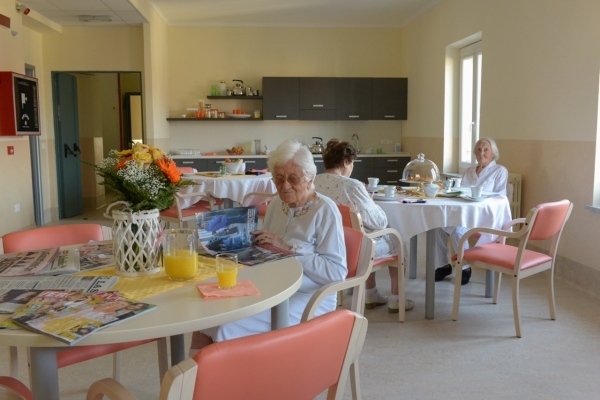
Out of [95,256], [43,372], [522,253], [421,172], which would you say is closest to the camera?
[43,372]

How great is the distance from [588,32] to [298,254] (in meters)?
3.50

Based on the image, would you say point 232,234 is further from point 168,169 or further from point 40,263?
point 40,263

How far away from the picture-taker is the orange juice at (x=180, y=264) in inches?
69.8

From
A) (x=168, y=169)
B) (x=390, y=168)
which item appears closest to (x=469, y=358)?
(x=168, y=169)

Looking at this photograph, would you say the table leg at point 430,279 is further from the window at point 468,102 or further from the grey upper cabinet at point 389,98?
the grey upper cabinet at point 389,98

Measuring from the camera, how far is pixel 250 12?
8141 millimetres

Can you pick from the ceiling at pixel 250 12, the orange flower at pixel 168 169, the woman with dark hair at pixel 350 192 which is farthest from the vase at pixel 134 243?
the ceiling at pixel 250 12

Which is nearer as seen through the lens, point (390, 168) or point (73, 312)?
point (73, 312)

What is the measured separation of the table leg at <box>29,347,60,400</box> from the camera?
1.41 metres

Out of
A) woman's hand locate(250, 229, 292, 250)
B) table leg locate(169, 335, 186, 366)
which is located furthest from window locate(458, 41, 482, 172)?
table leg locate(169, 335, 186, 366)

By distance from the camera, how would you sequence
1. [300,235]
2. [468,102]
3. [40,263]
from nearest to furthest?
[40,263]
[300,235]
[468,102]

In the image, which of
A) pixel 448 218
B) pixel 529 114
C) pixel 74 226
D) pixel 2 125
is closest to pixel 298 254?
pixel 74 226

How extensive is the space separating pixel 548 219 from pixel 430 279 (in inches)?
32.8

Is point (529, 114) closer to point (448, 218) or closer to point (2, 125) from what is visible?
point (448, 218)
